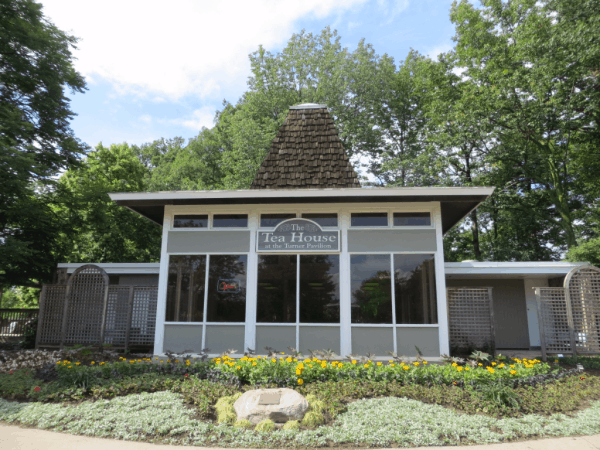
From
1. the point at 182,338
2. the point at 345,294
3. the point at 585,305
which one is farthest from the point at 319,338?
the point at 585,305

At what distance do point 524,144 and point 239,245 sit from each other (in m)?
16.3

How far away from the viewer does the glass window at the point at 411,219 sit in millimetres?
8539

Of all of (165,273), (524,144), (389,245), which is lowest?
(165,273)

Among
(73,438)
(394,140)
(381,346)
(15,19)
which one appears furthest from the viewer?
(394,140)

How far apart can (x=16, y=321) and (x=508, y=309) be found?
15.4 meters

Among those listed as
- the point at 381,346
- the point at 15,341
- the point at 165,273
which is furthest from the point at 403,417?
the point at 15,341

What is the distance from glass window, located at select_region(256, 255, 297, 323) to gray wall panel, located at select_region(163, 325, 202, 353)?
136cm

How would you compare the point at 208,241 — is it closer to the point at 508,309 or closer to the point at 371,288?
the point at 371,288

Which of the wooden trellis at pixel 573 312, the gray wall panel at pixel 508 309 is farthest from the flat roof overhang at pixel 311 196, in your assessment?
the gray wall panel at pixel 508 309

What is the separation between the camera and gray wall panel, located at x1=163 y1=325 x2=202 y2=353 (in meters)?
8.37

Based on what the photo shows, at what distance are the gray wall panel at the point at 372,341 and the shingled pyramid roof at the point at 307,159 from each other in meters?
4.45

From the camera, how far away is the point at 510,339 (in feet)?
38.2

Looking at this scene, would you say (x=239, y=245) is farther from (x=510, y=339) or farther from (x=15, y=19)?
(x=15, y=19)

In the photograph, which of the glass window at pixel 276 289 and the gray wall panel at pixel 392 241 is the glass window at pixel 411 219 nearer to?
the gray wall panel at pixel 392 241
